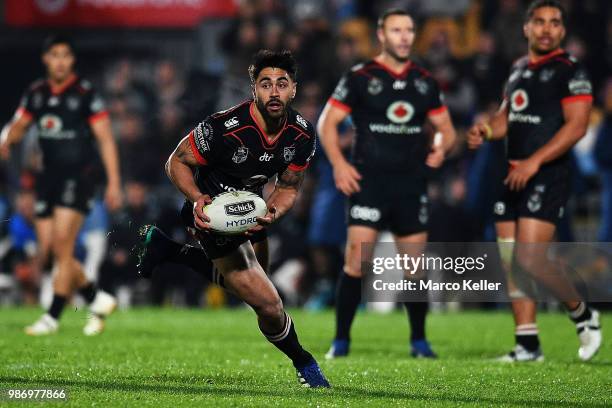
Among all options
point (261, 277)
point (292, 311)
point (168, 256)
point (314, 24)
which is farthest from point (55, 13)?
point (261, 277)

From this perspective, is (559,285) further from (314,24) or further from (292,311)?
(314,24)

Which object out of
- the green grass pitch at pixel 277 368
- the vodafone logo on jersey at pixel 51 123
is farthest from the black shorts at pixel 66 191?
the green grass pitch at pixel 277 368

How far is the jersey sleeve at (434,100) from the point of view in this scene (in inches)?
404

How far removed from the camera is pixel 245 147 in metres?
7.67

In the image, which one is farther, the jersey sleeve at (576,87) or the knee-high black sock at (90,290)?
the knee-high black sock at (90,290)

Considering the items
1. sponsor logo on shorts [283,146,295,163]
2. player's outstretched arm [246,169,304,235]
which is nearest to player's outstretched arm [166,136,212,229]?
player's outstretched arm [246,169,304,235]

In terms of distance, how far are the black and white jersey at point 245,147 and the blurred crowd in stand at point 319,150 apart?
24.9ft

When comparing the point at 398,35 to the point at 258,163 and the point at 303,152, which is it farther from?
the point at 258,163

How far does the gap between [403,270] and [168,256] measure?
91.0 inches

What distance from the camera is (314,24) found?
1777 cm

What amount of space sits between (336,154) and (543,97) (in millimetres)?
1642

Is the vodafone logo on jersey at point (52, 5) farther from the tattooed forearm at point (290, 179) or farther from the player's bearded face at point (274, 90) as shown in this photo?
the player's bearded face at point (274, 90)

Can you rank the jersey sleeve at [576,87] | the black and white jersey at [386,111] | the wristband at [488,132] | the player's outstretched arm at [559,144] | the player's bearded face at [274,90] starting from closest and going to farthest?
the player's bearded face at [274,90]
the player's outstretched arm at [559,144]
the jersey sleeve at [576,87]
the wristband at [488,132]
the black and white jersey at [386,111]

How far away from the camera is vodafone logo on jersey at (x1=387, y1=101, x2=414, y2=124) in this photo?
33.2 ft
